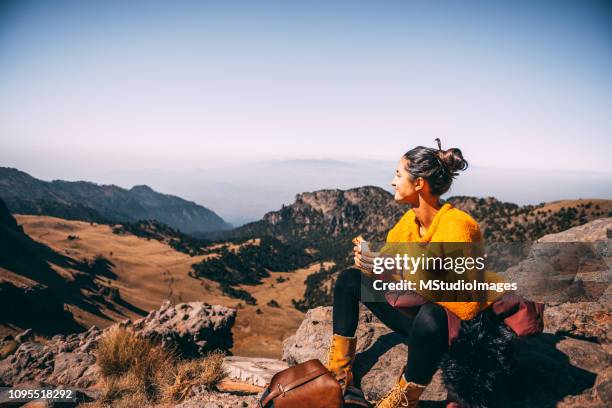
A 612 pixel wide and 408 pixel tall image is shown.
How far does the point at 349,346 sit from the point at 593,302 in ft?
13.4

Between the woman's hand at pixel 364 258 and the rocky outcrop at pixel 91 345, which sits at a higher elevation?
the woman's hand at pixel 364 258

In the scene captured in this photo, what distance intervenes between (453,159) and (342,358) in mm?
2264

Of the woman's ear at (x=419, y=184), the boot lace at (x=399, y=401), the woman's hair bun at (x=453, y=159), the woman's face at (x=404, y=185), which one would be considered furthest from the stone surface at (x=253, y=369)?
the woman's hair bun at (x=453, y=159)

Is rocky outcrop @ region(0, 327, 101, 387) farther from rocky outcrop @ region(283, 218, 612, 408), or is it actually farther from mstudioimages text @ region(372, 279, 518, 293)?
mstudioimages text @ region(372, 279, 518, 293)

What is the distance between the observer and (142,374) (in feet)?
16.3

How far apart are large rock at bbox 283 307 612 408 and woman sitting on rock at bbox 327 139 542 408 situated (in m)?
0.58

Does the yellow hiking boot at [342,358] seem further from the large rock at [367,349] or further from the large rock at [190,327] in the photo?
the large rock at [190,327]

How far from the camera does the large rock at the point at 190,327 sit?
6.97m

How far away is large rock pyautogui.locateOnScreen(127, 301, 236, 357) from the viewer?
6.97 meters

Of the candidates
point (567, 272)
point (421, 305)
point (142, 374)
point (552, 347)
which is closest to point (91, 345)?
point (142, 374)

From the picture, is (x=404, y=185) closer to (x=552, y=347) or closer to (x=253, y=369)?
(x=552, y=347)

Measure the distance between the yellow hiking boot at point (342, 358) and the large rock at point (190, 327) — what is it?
422cm

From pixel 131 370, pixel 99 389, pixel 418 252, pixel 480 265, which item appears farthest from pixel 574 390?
pixel 99 389

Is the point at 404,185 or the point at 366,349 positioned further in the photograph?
the point at 366,349
